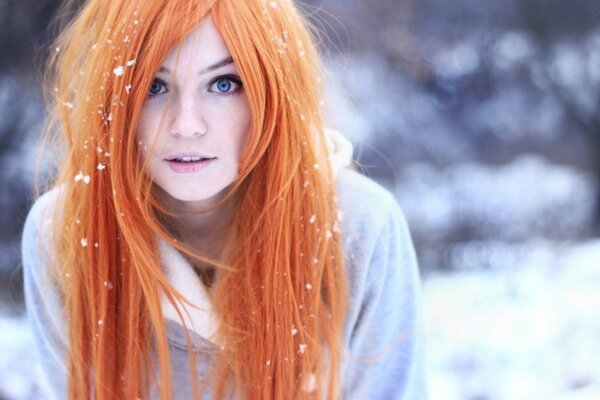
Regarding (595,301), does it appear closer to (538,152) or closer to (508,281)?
(508,281)

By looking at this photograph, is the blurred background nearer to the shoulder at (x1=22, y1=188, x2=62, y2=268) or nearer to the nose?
the shoulder at (x1=22, y1=188, x2=62, y2=268)

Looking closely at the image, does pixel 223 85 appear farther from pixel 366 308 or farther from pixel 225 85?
pixel 366 308

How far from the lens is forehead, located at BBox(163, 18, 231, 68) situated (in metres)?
0.66

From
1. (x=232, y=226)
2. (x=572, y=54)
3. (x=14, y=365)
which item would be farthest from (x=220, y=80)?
(x=572, y=54)

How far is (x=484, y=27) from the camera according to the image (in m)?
1.63

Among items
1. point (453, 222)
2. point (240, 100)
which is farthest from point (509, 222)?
point (240, 100)

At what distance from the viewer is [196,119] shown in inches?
26.4

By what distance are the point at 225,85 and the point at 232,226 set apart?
19 centimetres

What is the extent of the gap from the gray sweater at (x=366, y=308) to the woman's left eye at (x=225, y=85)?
22 centimetres

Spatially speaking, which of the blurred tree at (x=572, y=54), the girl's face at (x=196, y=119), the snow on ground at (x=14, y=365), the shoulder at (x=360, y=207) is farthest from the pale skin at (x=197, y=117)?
the blurred tree at (x=572, y=54)

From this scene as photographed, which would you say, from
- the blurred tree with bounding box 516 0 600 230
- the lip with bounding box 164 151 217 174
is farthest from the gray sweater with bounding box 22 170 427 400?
the blurred tree with bounding box 516 0 600 230

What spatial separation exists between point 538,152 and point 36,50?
1.25 m

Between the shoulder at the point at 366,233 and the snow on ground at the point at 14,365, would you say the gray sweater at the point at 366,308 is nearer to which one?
the shoulder at the point at 366,233

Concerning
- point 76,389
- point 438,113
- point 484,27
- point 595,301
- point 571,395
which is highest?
point 484,27
